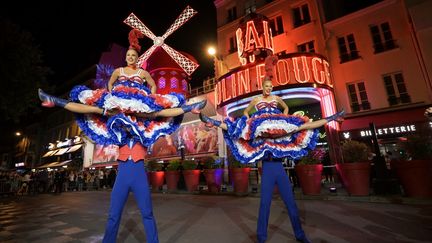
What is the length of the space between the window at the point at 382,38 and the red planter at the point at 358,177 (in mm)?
8760

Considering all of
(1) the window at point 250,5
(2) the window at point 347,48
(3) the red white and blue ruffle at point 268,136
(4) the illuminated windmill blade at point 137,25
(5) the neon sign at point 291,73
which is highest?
(4) the illuminated windmill blade at point 137,25

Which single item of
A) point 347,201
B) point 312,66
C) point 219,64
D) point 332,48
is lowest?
point 347,201

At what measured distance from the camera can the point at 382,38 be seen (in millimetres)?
12219

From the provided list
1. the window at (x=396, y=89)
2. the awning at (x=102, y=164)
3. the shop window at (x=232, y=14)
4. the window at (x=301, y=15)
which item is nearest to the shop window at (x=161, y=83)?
the shop window at (x=232, y=14)

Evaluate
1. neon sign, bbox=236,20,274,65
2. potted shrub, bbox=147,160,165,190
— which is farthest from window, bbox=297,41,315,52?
potted shrub, bbox=147,160,165,190

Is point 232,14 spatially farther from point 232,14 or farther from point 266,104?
point 266,104

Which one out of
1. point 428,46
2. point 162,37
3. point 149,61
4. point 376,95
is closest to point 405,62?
point 428,46

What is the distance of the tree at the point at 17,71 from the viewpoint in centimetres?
1064

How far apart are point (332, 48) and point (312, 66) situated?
10.6ft

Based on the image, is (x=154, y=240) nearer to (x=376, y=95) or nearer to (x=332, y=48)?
(x=376, y=95)

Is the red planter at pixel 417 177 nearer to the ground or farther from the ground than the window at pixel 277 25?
nearer to the ground

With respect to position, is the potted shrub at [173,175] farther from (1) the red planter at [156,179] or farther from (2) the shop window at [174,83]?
A: (2) the shop window at [174,83]

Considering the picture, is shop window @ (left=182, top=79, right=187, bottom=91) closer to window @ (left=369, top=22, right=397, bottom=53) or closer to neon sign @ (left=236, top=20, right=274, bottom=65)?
neon sign @ (left=236, top=20, right=274, bottom=65)

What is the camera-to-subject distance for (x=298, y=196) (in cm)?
740
